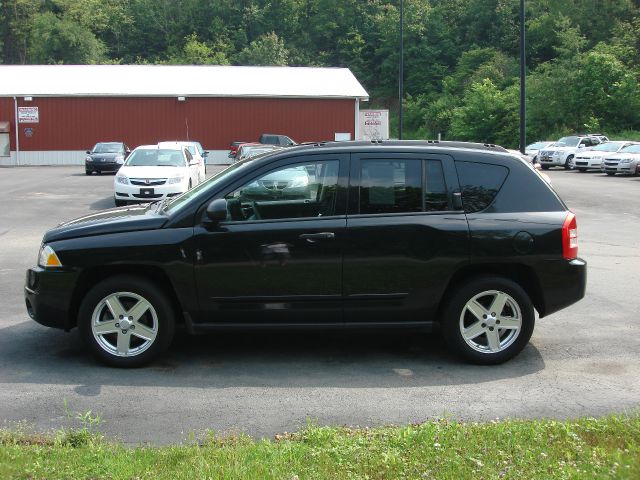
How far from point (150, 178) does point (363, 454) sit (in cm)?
1513

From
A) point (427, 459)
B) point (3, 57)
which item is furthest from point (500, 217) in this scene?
point (3, 57)

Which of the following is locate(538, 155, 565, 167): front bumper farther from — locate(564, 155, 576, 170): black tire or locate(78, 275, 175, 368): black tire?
locate(78, 275, 175, 368): black tire

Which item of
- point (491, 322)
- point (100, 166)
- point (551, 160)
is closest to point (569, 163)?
point (551, 160)

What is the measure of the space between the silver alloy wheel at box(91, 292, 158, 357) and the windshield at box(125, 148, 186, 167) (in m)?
13.6

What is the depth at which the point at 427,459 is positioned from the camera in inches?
167

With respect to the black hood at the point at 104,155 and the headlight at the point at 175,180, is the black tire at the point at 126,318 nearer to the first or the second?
the headlight at the point at 175,180

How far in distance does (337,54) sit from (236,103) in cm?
4677

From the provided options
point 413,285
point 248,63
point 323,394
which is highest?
point 248,63

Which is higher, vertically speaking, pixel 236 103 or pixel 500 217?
pixel 236 103

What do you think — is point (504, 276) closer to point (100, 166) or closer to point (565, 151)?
point (100, 166)

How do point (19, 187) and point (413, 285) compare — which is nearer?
point (413, 285)

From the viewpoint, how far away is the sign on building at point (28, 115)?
1882 inches

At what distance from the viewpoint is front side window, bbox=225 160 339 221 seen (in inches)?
260

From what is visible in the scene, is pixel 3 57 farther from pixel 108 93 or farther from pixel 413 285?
pixel 413 285
